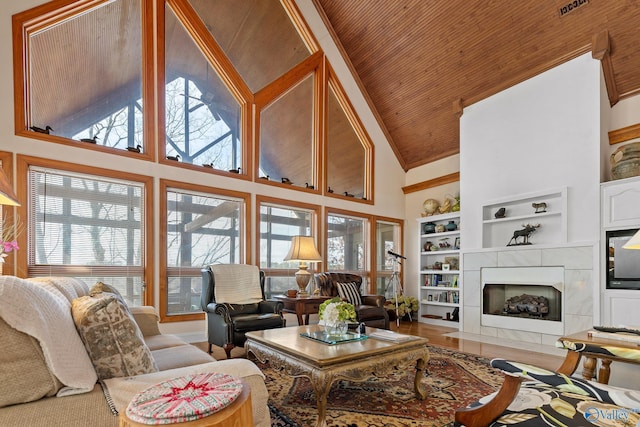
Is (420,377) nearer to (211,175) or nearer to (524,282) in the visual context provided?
(524,282)

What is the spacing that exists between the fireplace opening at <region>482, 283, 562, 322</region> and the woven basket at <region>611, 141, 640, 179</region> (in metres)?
1.61

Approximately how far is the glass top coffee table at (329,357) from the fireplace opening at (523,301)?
9.89ft

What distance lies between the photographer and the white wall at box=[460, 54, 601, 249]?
4.34 metres

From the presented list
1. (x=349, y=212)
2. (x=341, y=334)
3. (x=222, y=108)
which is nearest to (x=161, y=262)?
(x=222, y=108)

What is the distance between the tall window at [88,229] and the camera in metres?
3.77

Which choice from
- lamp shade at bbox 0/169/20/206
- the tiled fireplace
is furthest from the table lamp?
lamp shade at bbox 0/169/20/206

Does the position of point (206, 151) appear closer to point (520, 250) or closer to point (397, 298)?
point (397, 298)

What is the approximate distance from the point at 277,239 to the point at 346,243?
60.0 inches

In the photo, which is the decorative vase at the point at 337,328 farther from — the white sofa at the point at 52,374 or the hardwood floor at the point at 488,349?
the hardwood floor at the point at 488,349

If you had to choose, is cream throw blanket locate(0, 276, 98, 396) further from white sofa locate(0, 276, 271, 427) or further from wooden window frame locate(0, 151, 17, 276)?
wooden window frame locate(0, 151, 17, 276)

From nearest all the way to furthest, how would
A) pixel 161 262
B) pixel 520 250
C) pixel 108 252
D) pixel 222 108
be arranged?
pixel 108 252, pixel 161 262, pixel 520 250, pixel 222 108

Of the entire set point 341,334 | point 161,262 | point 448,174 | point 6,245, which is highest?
point 448,174

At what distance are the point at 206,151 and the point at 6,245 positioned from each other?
9.08 feet

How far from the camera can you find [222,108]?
5.26m
